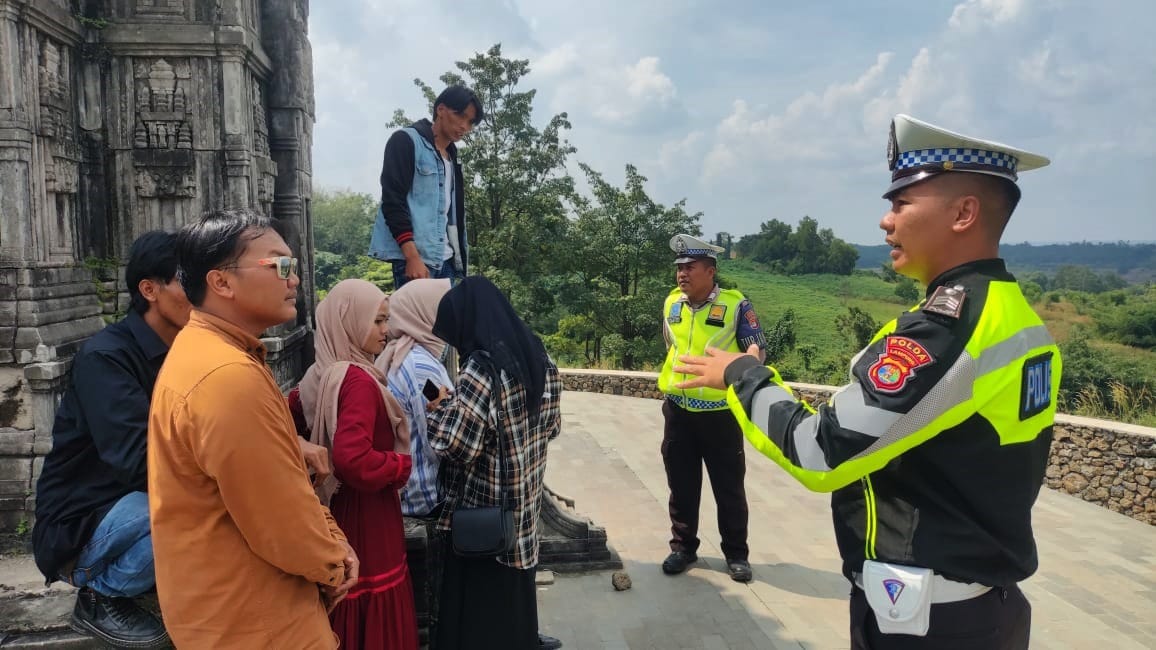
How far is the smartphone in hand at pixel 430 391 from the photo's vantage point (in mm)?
2748

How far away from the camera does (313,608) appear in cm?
171

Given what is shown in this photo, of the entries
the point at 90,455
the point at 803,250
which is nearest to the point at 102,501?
the point at 90,455

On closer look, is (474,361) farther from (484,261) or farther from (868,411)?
(484,261)

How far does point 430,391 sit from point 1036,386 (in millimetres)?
1971

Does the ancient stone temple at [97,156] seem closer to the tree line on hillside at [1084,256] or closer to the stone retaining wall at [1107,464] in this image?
the stone retaining wall at [1107,464]

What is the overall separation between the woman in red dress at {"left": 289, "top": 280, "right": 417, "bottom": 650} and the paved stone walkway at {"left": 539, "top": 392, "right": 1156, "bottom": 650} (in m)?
1.30

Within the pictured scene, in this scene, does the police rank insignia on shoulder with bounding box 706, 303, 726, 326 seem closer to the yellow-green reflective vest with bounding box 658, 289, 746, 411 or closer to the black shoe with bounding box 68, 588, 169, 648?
the yellow-green reflective vest with bounding box 658, 289, 746, 411

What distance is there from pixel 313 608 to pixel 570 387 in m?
10.1

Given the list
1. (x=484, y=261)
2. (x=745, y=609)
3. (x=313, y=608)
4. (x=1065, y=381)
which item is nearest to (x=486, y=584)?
(x=313, y=608)

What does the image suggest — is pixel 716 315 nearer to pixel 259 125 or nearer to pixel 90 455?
pixel 259 125

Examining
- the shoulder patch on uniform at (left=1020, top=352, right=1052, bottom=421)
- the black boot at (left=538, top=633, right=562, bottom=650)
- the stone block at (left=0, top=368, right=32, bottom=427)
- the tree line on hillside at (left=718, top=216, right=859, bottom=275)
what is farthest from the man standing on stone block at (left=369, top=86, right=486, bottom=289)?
the tree line on hillside at (left=718, top=216, right=859, bottom=275)

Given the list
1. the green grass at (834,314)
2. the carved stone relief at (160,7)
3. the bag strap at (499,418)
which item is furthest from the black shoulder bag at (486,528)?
the green grass at (834,314)

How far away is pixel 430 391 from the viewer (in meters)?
2.77

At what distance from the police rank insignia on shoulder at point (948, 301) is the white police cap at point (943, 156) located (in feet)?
0.96
